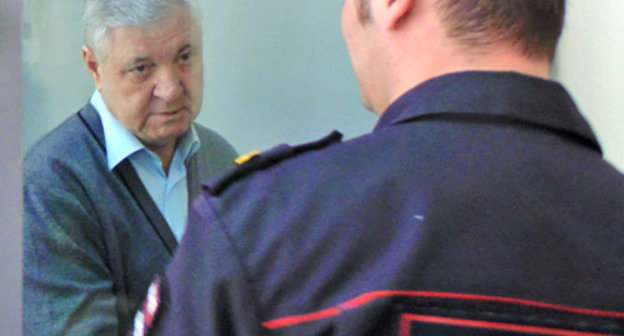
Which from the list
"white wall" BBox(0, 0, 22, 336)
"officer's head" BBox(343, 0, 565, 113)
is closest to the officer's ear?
"officer's head" BBox(343, 0, 565, 113)

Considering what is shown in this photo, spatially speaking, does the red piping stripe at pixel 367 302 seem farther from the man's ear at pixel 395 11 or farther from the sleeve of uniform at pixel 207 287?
the man's ear at pixel 395 11

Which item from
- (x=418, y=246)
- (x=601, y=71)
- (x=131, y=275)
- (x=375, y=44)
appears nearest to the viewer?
(x=418, y=246)

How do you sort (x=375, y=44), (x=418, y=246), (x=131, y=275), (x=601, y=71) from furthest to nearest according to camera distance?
1. (x=601, y=71)
2. (x=131, y=275)
3. (x=375, y=44)
4. (x=418, y=246)

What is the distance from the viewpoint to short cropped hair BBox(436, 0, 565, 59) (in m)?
0.83

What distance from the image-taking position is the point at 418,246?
76 centimetres

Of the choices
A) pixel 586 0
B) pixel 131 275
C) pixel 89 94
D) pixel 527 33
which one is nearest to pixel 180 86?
pixel 89 94

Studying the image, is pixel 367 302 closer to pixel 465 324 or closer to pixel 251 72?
pixel 465 324

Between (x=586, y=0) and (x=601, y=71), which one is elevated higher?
(x=586, y=0)

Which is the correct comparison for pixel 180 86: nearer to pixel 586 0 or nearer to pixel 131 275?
pixel 131 275

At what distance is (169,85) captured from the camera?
1311 millimetres

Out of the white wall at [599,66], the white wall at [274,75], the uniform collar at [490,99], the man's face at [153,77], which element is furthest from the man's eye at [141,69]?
the white wall at [599,66]

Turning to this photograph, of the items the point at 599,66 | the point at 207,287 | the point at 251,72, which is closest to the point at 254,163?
the point at 207,287

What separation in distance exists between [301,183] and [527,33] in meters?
0.27

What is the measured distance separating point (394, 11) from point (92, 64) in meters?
0.59
